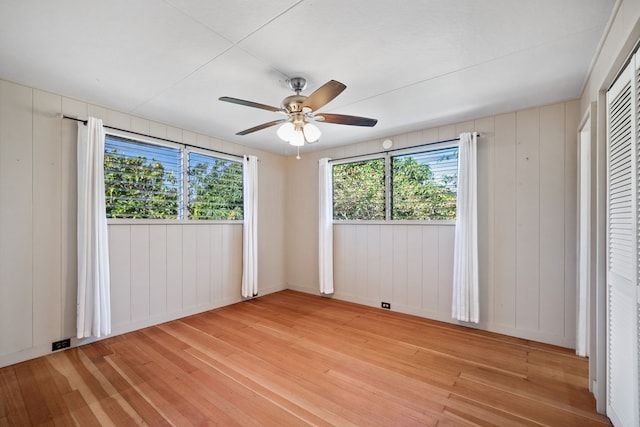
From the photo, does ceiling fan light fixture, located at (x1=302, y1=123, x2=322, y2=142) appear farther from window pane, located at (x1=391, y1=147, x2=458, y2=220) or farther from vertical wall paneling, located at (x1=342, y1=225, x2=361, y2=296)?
vertical wall paneling, located at (x1=342, y1=225, x2=361, y2=296)

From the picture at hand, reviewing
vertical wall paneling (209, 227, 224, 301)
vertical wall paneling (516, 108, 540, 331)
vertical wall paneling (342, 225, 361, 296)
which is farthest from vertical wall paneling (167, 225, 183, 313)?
vertical wall paneling (516, 108, 540, 331)

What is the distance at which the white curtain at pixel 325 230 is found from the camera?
4.45 m

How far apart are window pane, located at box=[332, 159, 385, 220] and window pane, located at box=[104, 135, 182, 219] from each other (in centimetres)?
236

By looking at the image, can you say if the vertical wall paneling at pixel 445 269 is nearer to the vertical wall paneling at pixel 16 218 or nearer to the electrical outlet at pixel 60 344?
the electrical outlet at pixel 60 344

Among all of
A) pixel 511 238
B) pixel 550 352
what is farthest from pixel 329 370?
pixel 511 238

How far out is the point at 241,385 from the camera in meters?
2.17

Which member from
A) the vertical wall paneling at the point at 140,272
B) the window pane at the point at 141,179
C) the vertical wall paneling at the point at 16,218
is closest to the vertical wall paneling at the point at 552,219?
the window pane at the point at 141,179

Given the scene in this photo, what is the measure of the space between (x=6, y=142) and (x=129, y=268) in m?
1.56

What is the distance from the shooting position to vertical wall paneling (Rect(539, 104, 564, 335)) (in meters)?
2.84

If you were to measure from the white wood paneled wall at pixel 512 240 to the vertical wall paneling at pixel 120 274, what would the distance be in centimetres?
315

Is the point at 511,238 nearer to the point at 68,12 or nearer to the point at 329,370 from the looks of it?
the point at 329,370

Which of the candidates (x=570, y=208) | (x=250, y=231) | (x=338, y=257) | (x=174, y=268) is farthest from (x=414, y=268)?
(x=174, y=268)

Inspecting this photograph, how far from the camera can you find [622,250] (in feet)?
5.15

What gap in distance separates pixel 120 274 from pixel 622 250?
4.24 metres
